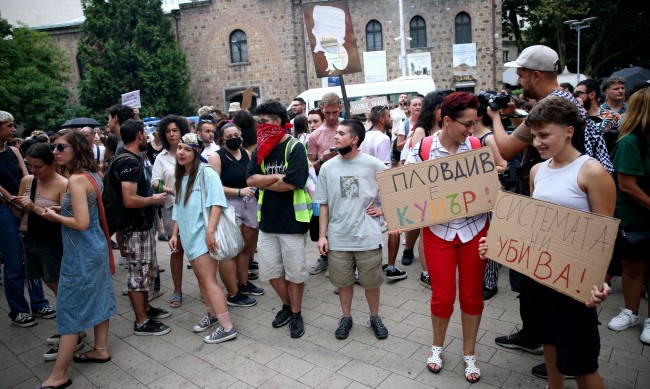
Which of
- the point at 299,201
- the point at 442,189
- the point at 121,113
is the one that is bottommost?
the point at 299,201

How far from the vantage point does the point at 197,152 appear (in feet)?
13.9

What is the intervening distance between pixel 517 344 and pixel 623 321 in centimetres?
101

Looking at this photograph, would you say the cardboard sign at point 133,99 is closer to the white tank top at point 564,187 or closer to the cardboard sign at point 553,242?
the cardboard sign at point 553,242

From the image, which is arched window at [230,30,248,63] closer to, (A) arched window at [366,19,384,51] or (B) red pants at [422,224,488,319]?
(A) arched window at [366,19,384,51]

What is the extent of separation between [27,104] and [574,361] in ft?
86.4

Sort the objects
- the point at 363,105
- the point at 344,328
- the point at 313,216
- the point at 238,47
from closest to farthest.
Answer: the point at 344,328
the point at 313,216
the point at 363,105
the point at 238,47

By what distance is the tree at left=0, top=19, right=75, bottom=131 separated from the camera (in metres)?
21.7

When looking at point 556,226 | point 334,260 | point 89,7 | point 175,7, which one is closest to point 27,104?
point 89,7

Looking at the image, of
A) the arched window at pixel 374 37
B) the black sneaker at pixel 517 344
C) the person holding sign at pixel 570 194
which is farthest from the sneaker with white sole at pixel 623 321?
the arched window at pixel 374 37

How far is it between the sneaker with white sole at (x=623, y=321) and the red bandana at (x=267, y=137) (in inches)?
134

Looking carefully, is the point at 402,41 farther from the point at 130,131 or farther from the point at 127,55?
the point at 130,131

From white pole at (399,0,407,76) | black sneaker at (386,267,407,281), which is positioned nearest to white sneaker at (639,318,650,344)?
black sneaker at (386,267,407,281)

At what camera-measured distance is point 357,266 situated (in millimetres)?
3953

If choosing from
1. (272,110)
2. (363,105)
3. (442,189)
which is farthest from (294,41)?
(442,189)
